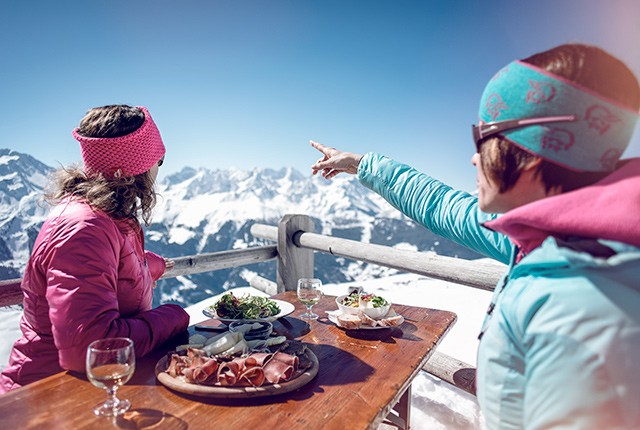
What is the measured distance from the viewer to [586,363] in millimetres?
757

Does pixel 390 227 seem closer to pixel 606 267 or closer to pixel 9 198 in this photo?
pixel 9 198

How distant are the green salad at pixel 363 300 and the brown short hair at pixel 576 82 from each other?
1230mm

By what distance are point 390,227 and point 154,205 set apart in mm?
184091

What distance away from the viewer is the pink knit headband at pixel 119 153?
1.81 meters

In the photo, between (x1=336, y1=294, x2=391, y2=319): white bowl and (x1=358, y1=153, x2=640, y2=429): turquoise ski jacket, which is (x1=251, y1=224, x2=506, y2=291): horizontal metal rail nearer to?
(x1=336, y1=294, x2=391, y2=319): white bowl

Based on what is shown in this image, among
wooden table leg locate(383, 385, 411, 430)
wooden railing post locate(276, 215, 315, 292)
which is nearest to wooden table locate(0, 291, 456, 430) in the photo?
wooden table leg locate(383, 385, 411, 430)

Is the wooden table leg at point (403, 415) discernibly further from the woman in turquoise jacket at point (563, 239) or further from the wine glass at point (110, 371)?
the wine glass at point (110, 371)

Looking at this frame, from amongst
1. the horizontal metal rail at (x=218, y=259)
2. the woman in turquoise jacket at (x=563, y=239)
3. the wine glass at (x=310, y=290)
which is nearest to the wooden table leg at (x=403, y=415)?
the wine glass at (x=310, y=290)

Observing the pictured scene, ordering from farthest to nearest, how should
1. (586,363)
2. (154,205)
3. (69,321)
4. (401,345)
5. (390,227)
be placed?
1. (390,227)
2. (154,205)
3. (401,345)
4. (69,321)
5. (586,363)

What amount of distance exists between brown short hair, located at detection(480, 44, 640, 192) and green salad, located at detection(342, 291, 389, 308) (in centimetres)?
123

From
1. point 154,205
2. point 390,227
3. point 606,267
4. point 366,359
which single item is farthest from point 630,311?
point 390,227

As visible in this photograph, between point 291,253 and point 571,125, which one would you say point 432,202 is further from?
point 291,253

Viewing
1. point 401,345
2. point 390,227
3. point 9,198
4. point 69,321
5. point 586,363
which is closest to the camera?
point 586,363

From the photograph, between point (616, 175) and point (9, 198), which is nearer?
point (616, 175)
